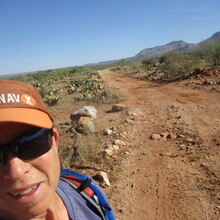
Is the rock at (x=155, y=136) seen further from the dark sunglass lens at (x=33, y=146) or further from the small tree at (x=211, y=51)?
the small tree at (x=211, y=51)

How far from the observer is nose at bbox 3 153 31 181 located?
1.10m

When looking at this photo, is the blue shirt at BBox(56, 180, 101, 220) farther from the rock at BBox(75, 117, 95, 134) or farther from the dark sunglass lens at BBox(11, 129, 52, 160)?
the rock at BBox(75, 117, 95, 134)

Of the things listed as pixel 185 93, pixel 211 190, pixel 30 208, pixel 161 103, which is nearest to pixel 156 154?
pixel 211 190

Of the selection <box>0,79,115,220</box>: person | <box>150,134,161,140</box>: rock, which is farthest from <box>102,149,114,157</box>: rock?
<box>0,79,115,220</box>: person

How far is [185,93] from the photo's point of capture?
9773 mm

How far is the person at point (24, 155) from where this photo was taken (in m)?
1.10

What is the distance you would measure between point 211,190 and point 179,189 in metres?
0.43

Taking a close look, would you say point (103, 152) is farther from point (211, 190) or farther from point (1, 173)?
point (1, 173)

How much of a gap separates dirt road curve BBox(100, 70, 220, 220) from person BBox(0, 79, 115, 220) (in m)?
2.18

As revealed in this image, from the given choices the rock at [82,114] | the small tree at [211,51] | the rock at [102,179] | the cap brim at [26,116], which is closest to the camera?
the cap brim at [26,116]

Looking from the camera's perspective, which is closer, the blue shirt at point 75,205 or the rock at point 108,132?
the blue shirt at point 75,205

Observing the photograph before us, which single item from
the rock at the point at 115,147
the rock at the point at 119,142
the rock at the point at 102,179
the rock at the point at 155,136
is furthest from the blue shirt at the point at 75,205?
the rock at the point at 155,136

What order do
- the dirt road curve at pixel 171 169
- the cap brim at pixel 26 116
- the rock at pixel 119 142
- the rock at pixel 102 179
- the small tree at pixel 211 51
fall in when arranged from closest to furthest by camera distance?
the cap brim at pixel 26 116 < the dirt road curve at pixel 171 169 < the rock at pixel 102 179 < the rock at pixel 119 142 < the small tree at pixel 211 51

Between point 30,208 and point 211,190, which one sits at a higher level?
point 30,208
